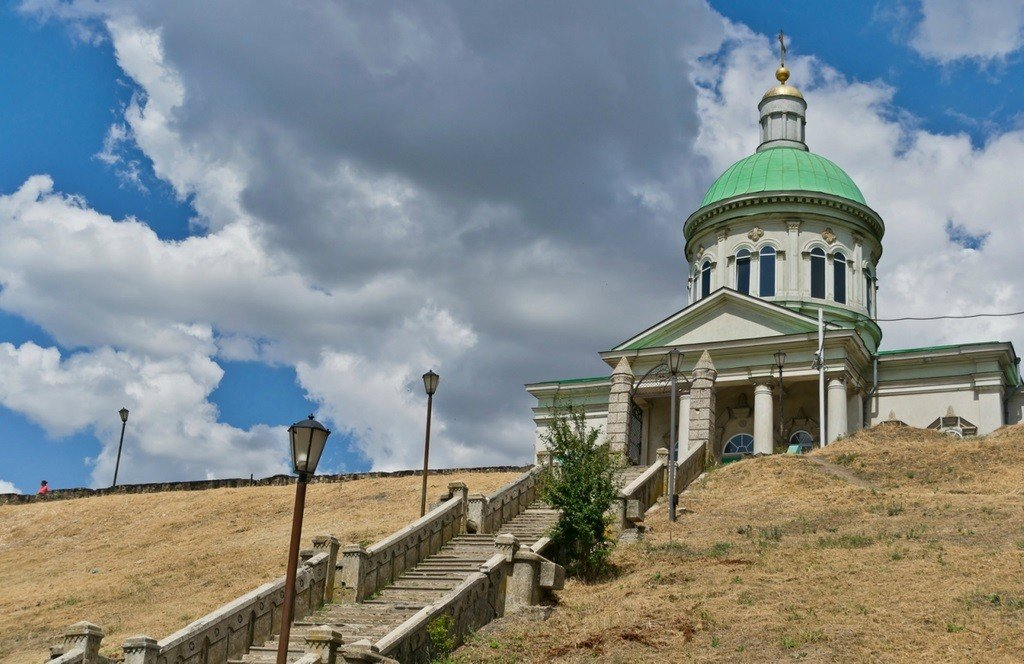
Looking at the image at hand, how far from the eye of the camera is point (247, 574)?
29016mm

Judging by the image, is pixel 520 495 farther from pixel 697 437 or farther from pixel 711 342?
pixel 711 342

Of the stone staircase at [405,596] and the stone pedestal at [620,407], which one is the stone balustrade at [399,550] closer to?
the stone staircase at [405,596]

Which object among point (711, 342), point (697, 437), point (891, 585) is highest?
point (711, 342)

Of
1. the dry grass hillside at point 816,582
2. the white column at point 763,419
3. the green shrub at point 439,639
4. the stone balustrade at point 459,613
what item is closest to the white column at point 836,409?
the white column at point 763,419

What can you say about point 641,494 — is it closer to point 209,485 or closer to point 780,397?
point 780,397

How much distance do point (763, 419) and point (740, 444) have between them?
2.76m

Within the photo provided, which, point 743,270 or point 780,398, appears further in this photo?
point 743,270

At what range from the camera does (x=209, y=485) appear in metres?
46.7

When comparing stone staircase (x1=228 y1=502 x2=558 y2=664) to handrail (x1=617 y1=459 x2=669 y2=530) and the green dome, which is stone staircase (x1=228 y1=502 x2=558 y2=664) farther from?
the green dome

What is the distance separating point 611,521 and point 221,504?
842 inches

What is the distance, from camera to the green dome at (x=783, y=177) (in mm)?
49156

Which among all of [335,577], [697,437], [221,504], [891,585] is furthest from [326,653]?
[221,504]

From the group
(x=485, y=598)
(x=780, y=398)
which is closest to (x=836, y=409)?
(x=780, y=398)

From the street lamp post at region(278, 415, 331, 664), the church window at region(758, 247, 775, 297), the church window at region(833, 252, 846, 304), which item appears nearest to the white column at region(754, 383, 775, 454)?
the church window at region(758, 247, 775, 297)
